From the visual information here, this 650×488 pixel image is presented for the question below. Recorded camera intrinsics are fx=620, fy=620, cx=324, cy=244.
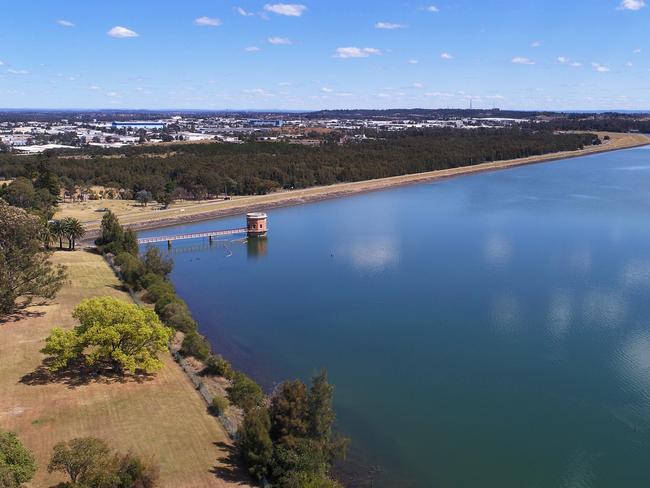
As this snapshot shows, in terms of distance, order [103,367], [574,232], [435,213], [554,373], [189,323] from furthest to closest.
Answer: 1. [435,213]
2. [574,232]
3. [189,323]
4. [554,373]
5. [103,367]

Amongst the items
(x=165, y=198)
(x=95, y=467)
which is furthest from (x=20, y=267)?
(x=165, y=198)

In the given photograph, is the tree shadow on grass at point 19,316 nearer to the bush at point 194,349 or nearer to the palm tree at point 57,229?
the bush at point 194,349

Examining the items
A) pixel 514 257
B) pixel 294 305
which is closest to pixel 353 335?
pixel 294 305

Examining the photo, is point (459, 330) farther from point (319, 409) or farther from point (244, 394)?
point (319, 409)

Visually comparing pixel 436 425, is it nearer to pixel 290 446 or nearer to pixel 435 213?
pixel 290 446

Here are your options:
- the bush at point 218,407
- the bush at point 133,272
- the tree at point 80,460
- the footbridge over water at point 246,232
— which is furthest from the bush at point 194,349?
the footbridge over water at point 246,232
